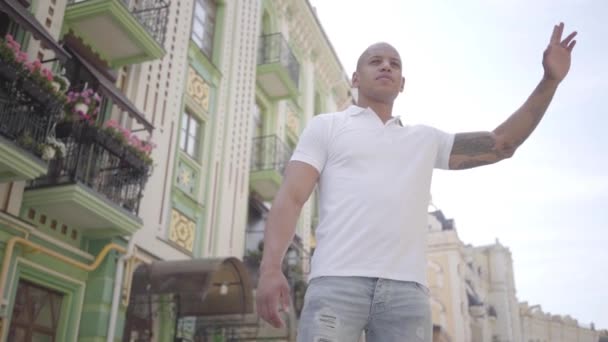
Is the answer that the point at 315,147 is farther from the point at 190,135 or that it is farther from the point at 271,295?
the point at 190,135

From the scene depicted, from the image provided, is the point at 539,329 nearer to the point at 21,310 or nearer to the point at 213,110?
the point at 213,110

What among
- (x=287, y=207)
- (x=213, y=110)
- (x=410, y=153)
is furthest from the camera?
(x=213, y=110)

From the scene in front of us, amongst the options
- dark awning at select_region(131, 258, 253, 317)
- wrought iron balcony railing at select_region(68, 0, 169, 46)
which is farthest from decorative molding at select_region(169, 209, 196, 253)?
wrought iron balcony railing at select_region(68, 0, 169, 46)

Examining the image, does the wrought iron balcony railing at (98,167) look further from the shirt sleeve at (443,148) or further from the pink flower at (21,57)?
the shirt sleeve at (443,148)

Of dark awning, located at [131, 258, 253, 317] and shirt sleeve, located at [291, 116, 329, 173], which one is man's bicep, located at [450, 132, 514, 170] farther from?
dark awning, located at [131, 258, 253, 317]

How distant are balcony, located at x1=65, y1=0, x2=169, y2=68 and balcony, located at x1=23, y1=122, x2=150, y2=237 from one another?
192 centimetres

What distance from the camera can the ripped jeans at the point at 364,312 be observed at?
2.35 metres

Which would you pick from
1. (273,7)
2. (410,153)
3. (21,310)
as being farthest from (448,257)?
(410,153)

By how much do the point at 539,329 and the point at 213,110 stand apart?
154 feet

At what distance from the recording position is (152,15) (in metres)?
11.3

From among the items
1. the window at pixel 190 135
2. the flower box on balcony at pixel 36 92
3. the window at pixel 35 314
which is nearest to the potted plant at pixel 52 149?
the flower box on balcony at pixel 36 92

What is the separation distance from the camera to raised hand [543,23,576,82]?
290 cm

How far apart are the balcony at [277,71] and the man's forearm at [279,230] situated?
13792mm

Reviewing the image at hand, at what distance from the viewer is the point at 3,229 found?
25.7 ft
